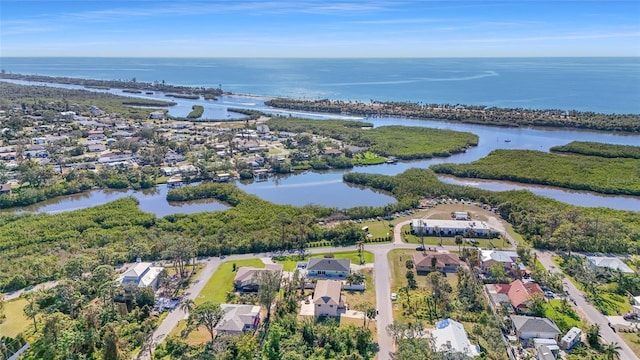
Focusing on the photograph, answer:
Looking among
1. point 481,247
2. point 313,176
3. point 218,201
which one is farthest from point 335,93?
point 481,247

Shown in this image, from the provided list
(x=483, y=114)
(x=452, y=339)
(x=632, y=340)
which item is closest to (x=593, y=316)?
(x=632, y=340)

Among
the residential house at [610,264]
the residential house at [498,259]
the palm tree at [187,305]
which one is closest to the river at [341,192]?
the residential house at [498,259]

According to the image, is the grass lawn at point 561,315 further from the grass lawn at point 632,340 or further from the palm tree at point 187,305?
the palm tree at point 187,305

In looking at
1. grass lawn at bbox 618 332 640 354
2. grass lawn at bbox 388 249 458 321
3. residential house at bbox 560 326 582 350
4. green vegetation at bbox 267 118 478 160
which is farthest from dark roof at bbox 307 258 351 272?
green vegetation at bbox 267 118 478 160

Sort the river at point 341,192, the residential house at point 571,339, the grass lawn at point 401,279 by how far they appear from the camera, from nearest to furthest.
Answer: the residential house at point 571,339 < the grass lawn at point 401,279 < the river at point 341,192

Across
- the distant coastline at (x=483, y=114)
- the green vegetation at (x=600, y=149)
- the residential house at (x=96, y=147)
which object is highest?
the distant coastline at (x=483, y=114)

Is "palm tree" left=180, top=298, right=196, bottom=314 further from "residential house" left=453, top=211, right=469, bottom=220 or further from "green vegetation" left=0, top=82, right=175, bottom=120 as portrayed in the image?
"green vegetation" left=0, top=82, right=175, bottom=120

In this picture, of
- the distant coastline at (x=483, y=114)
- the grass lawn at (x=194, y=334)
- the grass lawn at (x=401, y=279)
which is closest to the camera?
the grass lawn at (x=194, y=334)
